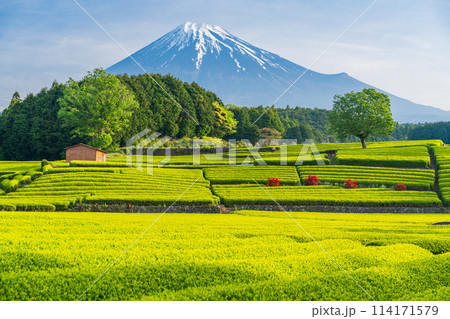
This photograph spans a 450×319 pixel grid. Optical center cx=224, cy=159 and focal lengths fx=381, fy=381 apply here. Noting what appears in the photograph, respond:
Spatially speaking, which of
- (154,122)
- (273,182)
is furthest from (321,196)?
(154,122)

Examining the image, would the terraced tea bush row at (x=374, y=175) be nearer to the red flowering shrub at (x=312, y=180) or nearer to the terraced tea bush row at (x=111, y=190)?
the red flowering shrub at (x=312, y=180)

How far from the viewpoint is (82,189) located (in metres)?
28.5

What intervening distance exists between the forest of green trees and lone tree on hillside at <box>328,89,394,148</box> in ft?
108

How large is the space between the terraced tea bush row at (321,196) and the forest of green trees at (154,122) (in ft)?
115

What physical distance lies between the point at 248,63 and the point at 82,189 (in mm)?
146041

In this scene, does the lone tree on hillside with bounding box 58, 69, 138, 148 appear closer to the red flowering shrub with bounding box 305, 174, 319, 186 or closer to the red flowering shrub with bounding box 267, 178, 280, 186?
the red flowering shrub with bounding box 267, 178, 280, 186

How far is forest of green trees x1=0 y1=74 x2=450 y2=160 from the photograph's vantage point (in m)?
67.6

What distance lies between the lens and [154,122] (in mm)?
78500

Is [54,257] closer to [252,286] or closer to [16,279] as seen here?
[16,279]

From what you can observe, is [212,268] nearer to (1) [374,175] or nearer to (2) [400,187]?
(2) [400,187]

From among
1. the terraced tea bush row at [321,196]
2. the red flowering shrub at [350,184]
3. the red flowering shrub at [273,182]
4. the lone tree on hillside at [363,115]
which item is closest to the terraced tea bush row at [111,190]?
the terraced tea bush row at [321,196]

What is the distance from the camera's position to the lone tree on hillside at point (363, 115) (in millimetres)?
57500
